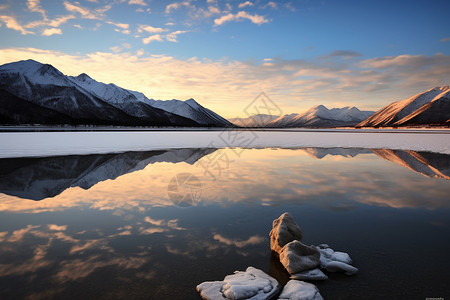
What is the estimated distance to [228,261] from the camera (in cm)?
702

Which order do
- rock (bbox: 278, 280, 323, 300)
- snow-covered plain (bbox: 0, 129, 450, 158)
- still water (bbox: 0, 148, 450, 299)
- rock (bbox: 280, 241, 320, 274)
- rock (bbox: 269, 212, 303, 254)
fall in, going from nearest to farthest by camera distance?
rock (bbox: 278, 280, 323, 300) → still water (bbox: 0, 148, 450, 299) → rock (bbox: 280, 241, 320, 274) → rock (bbox: 269, 212, 303, 254) → snow-covered plain (bbox: 0, 129, 450, 158)

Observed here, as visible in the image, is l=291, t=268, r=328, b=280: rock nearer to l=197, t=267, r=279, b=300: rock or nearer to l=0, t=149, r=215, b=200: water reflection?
l=197, t=267, r=279, b=300: rock

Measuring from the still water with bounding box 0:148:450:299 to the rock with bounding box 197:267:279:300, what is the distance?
0.32m

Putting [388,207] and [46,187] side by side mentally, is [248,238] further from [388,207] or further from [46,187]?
[46,187]

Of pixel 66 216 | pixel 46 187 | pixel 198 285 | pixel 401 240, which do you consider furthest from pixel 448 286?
pixel 46 187

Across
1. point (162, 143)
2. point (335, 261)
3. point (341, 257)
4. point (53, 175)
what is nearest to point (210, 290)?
point (335, 261)

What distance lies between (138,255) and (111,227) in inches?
100

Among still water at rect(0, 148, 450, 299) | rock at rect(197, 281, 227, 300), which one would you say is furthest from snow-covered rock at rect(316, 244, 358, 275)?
rock at rect(197, 281, 227, 300)

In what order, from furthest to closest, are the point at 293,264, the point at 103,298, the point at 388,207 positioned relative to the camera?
the point at 388,207 < the point at 293,264 < the point at 103,298

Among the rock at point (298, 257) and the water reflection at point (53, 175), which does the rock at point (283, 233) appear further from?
the water reflection at point (53, 175)

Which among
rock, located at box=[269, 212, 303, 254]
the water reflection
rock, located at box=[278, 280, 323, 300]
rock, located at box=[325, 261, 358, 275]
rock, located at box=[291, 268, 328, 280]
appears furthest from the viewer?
the water reflection

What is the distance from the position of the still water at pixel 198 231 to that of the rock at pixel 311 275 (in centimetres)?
24

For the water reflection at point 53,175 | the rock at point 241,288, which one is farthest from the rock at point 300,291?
the water reflection at point 53,175

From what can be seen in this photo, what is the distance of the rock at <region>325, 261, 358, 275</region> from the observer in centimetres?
642
